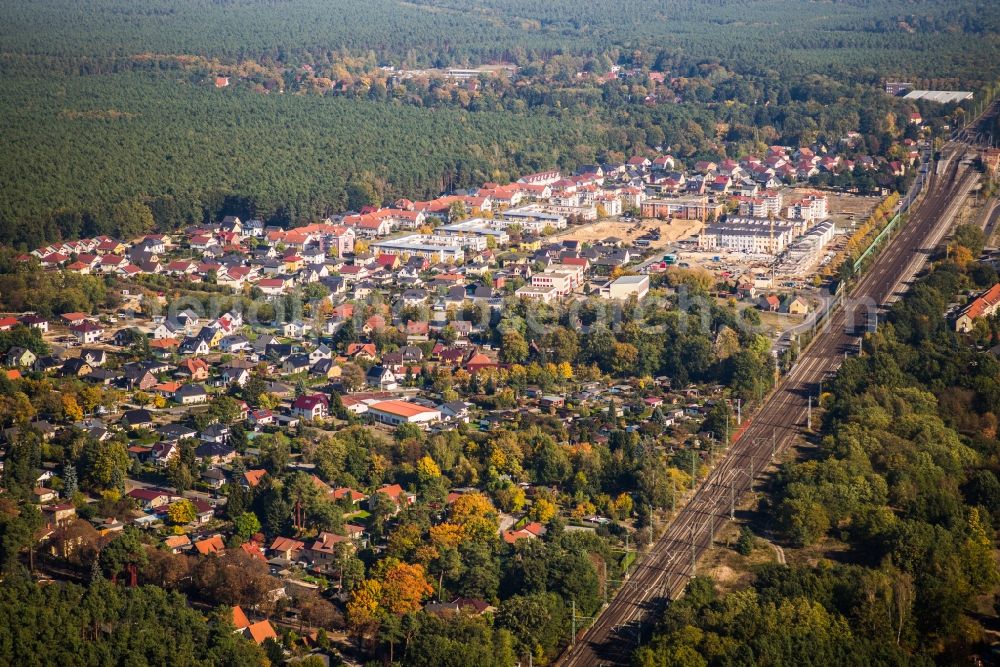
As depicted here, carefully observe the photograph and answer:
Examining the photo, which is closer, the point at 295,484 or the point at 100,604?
the point at 100,604

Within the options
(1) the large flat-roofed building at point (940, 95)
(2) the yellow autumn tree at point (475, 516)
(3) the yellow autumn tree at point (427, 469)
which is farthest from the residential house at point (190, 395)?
(1) the large flat-roofed building at point (940, 95)

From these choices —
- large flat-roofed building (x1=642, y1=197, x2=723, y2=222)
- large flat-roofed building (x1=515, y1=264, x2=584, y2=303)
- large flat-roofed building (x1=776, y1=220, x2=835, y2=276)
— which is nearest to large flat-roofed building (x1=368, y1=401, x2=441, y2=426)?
large flat-roofed building (x1=515, y1=264, x2=584, y2=303)

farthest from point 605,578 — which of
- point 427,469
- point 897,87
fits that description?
point 897,87

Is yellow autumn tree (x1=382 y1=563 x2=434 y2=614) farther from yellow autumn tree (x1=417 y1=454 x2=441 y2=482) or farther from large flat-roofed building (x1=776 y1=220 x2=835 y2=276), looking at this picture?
large flat-roofed building (x1=776 y1=220 x2=835 y2=276)

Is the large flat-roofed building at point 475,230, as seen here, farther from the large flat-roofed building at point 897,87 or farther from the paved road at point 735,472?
the large flat-roofed building at point 897,87

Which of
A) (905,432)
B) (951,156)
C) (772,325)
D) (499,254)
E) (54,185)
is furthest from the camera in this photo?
(951,156)

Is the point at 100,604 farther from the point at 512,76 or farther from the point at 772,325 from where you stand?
the point at 512,76

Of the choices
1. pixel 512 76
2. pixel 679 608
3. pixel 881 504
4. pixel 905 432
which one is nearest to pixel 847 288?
pixel 905 432
